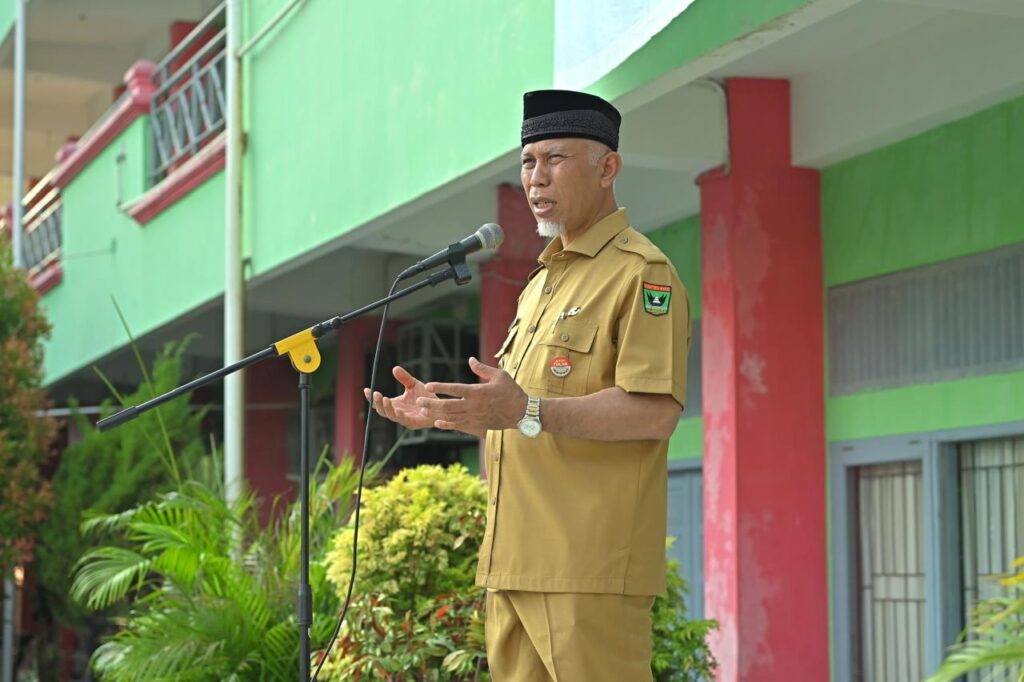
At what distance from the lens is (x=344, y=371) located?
515 inches

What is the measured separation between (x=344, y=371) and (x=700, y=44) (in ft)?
25.1

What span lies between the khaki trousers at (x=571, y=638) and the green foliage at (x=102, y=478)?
902 centimetres

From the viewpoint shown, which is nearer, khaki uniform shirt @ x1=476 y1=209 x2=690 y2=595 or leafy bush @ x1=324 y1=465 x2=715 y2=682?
khaki uniform shirt @ x1=476 y1=209 x2=690 y2=595

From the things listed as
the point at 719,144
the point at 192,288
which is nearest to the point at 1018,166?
the point at 719,144

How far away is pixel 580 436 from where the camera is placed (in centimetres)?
336

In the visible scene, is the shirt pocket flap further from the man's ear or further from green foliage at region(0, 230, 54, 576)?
green foliage at region(0, 230, 54, 576)

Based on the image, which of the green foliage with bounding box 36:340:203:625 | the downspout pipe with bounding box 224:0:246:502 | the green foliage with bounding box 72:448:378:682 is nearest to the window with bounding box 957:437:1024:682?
the green foliage with bounding box 72:448:378:682

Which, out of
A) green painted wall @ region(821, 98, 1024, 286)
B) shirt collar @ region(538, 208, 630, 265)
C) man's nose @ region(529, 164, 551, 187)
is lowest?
shirt collar @ region(538, 208, 630, 265)

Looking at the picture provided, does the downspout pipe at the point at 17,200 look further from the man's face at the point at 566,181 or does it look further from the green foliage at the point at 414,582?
the man's face at the point at 566,181

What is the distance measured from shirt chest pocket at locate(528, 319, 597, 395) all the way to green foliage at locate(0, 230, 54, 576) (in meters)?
9.59

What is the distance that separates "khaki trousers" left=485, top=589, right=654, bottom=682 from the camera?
3348 mm

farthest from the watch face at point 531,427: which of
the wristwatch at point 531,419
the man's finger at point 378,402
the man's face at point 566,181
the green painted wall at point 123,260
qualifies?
the green painted wall at point 123,260

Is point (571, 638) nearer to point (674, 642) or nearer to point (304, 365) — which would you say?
point (304, 365)

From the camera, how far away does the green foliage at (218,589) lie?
6.69 metres
